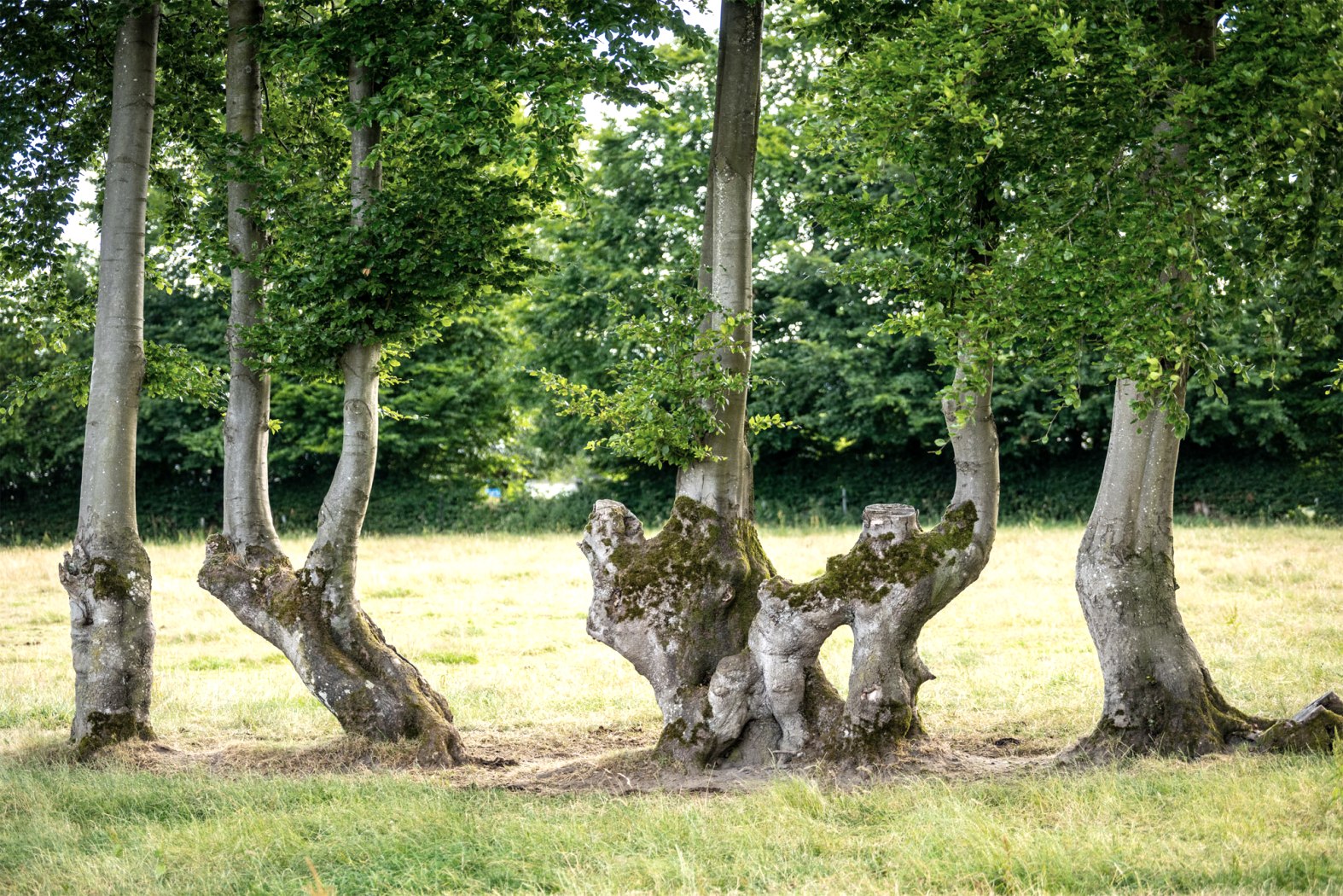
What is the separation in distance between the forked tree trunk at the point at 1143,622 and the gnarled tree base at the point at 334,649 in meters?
5.34

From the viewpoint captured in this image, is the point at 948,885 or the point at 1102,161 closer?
the point at 948,885

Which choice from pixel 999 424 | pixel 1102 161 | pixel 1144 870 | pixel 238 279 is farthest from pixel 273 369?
pixel 999 424

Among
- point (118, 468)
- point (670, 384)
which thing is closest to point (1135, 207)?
point (670, 384)

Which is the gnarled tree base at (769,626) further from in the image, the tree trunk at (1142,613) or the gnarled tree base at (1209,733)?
the gnarled tree base at (1209,733)

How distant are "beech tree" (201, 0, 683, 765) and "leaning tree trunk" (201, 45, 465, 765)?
2cm

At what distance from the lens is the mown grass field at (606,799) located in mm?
6289

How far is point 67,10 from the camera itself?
11562mm

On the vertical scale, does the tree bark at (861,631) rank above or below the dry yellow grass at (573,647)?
above

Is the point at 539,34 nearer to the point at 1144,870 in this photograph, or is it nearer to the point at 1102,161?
the point at 1102,161

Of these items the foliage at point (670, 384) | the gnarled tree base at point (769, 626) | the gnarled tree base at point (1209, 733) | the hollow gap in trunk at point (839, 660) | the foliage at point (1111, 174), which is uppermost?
the foliage at point (1111, 174)

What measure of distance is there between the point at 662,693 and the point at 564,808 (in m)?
1.60

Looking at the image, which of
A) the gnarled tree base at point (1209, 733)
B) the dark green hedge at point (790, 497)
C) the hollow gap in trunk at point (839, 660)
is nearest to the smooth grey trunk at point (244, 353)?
the hollow gap in trunk at point (839, 660)

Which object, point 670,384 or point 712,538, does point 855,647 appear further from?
point 670,384

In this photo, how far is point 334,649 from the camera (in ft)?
33.2
